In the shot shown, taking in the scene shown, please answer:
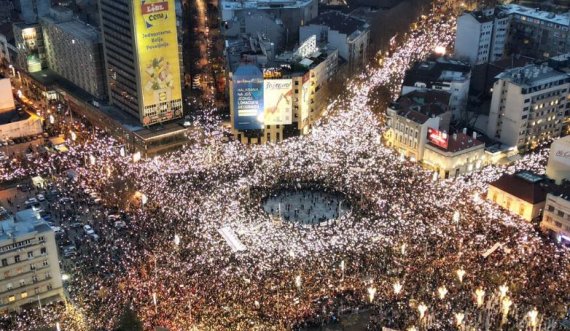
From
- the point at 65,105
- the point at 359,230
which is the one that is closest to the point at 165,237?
the point at 359,230

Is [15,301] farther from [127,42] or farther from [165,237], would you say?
[127,42]

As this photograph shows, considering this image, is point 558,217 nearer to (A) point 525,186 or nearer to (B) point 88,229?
(A) point 525,186

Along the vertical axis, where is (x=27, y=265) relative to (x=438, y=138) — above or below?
below

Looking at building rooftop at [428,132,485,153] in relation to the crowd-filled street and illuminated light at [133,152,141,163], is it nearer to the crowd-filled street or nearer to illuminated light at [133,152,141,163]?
the crowd-filled street

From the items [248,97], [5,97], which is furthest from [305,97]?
[5,97]

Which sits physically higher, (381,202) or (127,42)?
(127,42)

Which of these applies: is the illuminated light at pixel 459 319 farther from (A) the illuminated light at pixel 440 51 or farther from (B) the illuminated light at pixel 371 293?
(A) the illuminated light at pixel 440 51

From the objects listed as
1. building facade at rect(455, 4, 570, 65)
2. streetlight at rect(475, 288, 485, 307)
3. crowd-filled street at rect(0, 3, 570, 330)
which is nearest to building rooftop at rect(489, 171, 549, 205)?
crowd-filled street at rect(0, 3, 570, 330)
